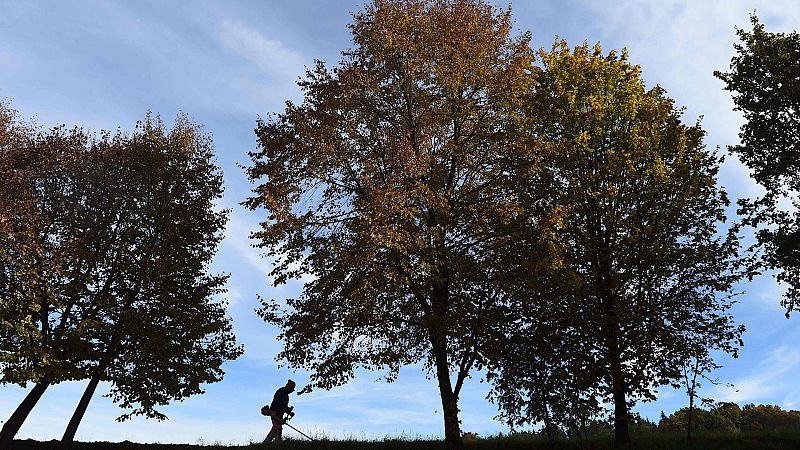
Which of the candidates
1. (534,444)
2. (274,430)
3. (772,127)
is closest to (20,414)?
(274,430)

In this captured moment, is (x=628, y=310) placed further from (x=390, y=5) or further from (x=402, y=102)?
(x=390, y=5)

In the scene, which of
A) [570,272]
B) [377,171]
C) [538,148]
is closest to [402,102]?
[377,171]

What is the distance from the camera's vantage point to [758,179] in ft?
71.5

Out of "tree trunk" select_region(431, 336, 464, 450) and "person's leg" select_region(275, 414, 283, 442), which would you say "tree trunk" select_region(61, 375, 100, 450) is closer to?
"person's leg" select_region(275, 414, 283, 442)

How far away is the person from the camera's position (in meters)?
22.7

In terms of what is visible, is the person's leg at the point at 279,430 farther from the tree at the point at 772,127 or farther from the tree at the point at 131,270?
the tree at the point at 772,127

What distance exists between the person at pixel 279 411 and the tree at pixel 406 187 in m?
3.82

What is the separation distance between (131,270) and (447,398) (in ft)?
48.3

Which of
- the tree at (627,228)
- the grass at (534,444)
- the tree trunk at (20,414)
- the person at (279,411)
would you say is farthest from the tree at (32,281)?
the tree at (627,228)

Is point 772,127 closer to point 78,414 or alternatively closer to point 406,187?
point 406,187

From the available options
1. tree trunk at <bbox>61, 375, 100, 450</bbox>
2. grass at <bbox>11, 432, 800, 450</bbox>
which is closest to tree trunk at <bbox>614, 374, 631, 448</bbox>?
grass at <bbox>11, 432, 800, 450</bbox>

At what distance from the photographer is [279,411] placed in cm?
2281

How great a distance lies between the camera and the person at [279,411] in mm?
22688

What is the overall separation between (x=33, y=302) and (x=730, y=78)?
92.6 feet
